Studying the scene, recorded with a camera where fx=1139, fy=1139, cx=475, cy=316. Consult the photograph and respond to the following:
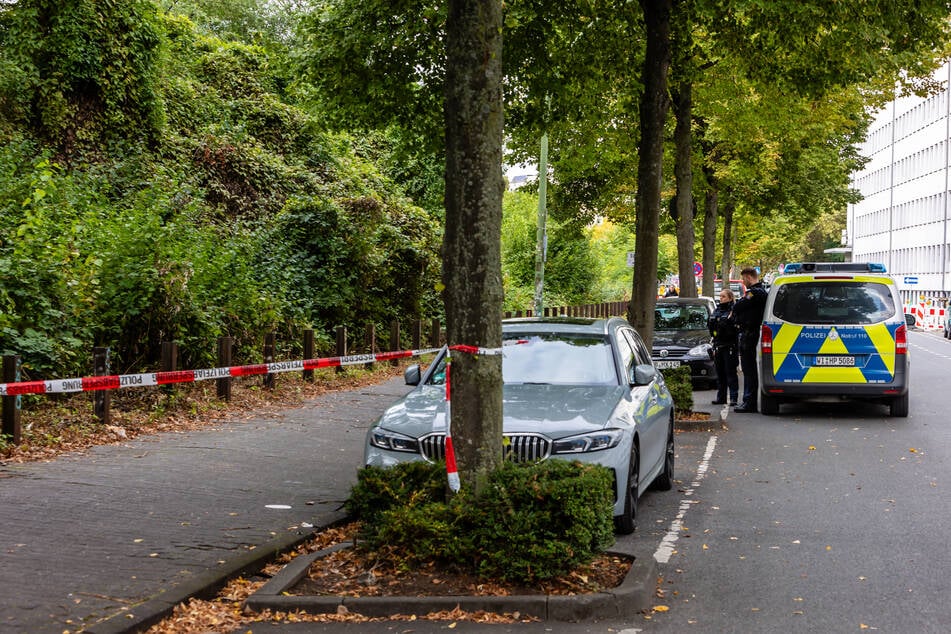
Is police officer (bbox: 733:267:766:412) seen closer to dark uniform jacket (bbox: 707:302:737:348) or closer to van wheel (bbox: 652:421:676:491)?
dark uniform jacket (bbox: 707:302:737:348)

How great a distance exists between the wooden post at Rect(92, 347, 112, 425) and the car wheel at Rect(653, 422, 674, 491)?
618 centimetres

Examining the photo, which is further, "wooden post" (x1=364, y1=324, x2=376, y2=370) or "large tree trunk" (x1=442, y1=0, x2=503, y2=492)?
"wooden post" (x1=364, y1=324, x2=376, y2=370)

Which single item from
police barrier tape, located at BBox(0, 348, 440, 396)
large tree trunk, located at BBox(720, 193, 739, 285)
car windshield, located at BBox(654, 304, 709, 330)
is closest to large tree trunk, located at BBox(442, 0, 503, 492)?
police barrier tape, located at BBox(0, 348, 440, 396)

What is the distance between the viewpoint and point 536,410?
850 centimetres

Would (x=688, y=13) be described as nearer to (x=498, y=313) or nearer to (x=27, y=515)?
(x=498, y=313)

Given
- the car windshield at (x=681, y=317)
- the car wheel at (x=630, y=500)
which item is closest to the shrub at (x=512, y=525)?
the car wheel at (x=630, y=500)

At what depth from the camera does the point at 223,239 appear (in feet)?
70.5

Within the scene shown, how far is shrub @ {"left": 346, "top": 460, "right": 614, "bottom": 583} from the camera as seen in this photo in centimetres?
639

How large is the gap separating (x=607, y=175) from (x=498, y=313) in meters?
27.5

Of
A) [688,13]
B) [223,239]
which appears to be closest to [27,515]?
[688,13]

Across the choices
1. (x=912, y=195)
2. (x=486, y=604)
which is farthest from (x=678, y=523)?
(x=912, y=195)

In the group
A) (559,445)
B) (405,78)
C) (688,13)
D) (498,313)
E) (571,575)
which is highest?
(688,13)

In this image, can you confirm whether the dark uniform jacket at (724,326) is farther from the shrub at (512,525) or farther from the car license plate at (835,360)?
the shrub at (512,525)

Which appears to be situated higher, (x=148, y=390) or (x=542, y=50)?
(x=542, y=50)
